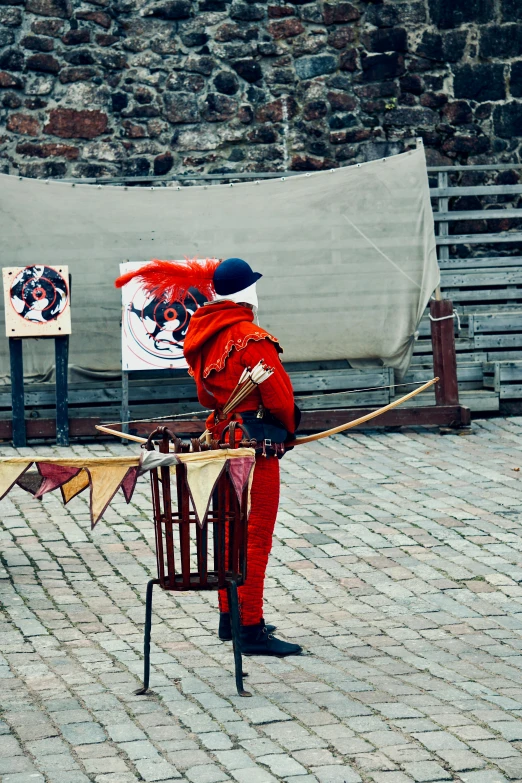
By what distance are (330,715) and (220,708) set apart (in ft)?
1.37

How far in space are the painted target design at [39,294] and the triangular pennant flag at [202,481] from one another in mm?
4946

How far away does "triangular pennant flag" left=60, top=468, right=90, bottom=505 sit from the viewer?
4.43m

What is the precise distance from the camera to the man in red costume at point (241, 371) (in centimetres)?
498

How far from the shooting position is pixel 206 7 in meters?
12.2

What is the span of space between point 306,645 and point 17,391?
456 centimetres

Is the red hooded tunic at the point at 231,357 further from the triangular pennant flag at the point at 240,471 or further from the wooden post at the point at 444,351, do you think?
the wooden post at the point at 444,351

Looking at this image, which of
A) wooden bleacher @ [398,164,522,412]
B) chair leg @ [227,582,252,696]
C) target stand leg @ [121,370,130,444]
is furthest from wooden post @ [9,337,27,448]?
chair leg @ [227,582,252,696]

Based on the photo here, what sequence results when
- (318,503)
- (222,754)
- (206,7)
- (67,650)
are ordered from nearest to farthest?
(222,754) < (67,650) < (318,503) < (206,7)

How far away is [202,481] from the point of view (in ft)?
14.0

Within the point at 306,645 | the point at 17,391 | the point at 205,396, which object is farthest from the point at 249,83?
the point at 306,645

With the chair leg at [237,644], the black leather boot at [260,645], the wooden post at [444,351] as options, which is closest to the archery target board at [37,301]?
the wooden post at [444,351]

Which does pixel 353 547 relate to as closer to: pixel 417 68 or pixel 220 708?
pixel 220 708

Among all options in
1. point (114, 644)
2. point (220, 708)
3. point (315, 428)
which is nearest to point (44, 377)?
point (315, 428)

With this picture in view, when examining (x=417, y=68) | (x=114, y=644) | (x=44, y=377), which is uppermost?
(x=417, y=68)
